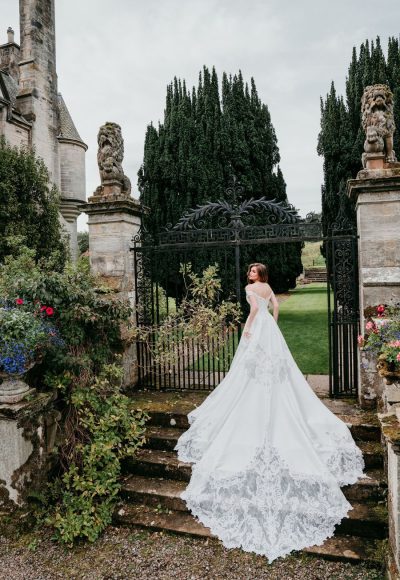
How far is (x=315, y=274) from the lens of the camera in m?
34.5

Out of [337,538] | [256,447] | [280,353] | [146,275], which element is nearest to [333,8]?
[146,275]

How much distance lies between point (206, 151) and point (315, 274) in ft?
79.0

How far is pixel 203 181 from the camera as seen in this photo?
12.5m

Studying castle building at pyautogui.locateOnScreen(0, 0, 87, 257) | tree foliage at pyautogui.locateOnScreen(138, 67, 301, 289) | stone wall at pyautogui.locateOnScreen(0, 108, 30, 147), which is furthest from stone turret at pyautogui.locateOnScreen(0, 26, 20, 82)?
tree foliage at pyautogui.locateOnScreen(138, 67, 301, 289)

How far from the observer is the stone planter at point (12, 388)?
3.77 m

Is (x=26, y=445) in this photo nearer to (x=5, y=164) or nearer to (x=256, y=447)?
(x=256, y=447)

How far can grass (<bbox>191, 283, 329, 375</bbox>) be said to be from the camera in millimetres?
7348

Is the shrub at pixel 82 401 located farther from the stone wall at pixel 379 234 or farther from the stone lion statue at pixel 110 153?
the stone wall at pixel 379 234

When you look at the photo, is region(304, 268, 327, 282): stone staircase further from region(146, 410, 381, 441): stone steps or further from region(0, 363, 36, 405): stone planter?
region(0, 363, 36, 405): stone planter

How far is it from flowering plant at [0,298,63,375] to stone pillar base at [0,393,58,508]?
15.5 inches

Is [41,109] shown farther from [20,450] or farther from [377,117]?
[20,450]

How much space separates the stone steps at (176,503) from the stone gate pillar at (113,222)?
1.83 meters

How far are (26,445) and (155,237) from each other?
3210mm

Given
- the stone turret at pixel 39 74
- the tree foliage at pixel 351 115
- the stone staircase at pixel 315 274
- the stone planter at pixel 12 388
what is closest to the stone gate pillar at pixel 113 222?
the stone planter at pixel 12 388
